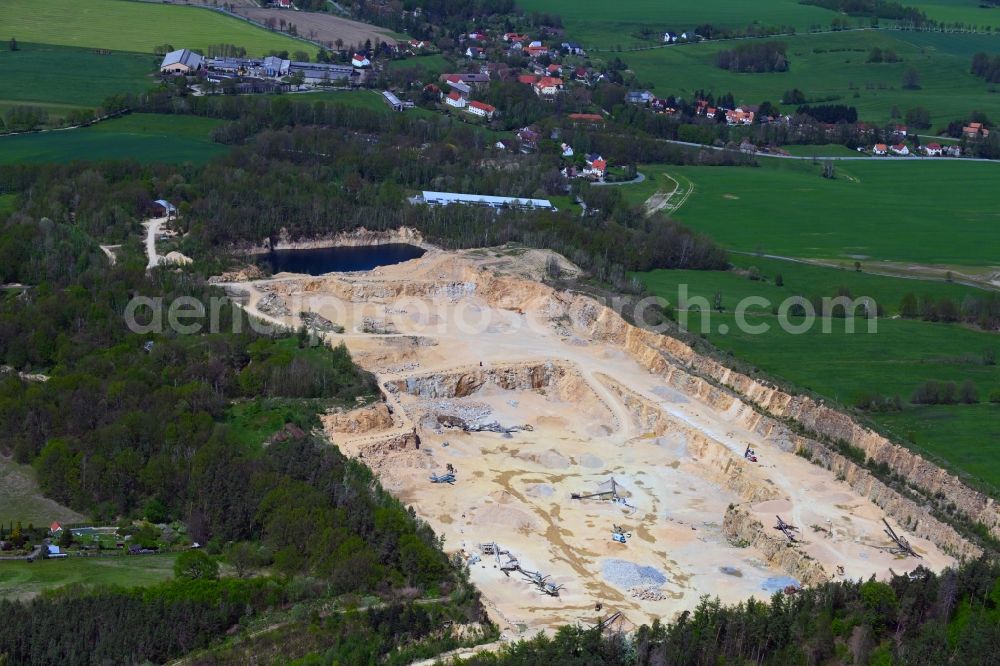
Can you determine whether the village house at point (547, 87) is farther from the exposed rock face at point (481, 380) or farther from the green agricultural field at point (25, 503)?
the green agricultural field at point (25, 503)

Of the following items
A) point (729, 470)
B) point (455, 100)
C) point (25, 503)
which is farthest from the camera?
point (455, 100)

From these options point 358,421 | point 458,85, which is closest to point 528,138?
point 458,85

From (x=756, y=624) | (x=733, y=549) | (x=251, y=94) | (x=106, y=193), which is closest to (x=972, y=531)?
(x=733, y=549)

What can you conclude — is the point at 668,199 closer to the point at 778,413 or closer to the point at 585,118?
the point at 585,118

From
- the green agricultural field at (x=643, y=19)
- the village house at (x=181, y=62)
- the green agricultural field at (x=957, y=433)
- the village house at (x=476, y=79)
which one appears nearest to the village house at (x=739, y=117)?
the village house at (x=476, y=79)

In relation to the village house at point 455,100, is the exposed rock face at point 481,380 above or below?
below

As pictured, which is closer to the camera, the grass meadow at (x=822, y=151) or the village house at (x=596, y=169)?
the village house at (x=596, y=169)

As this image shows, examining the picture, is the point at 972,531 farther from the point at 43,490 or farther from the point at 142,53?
the point at 142,53
